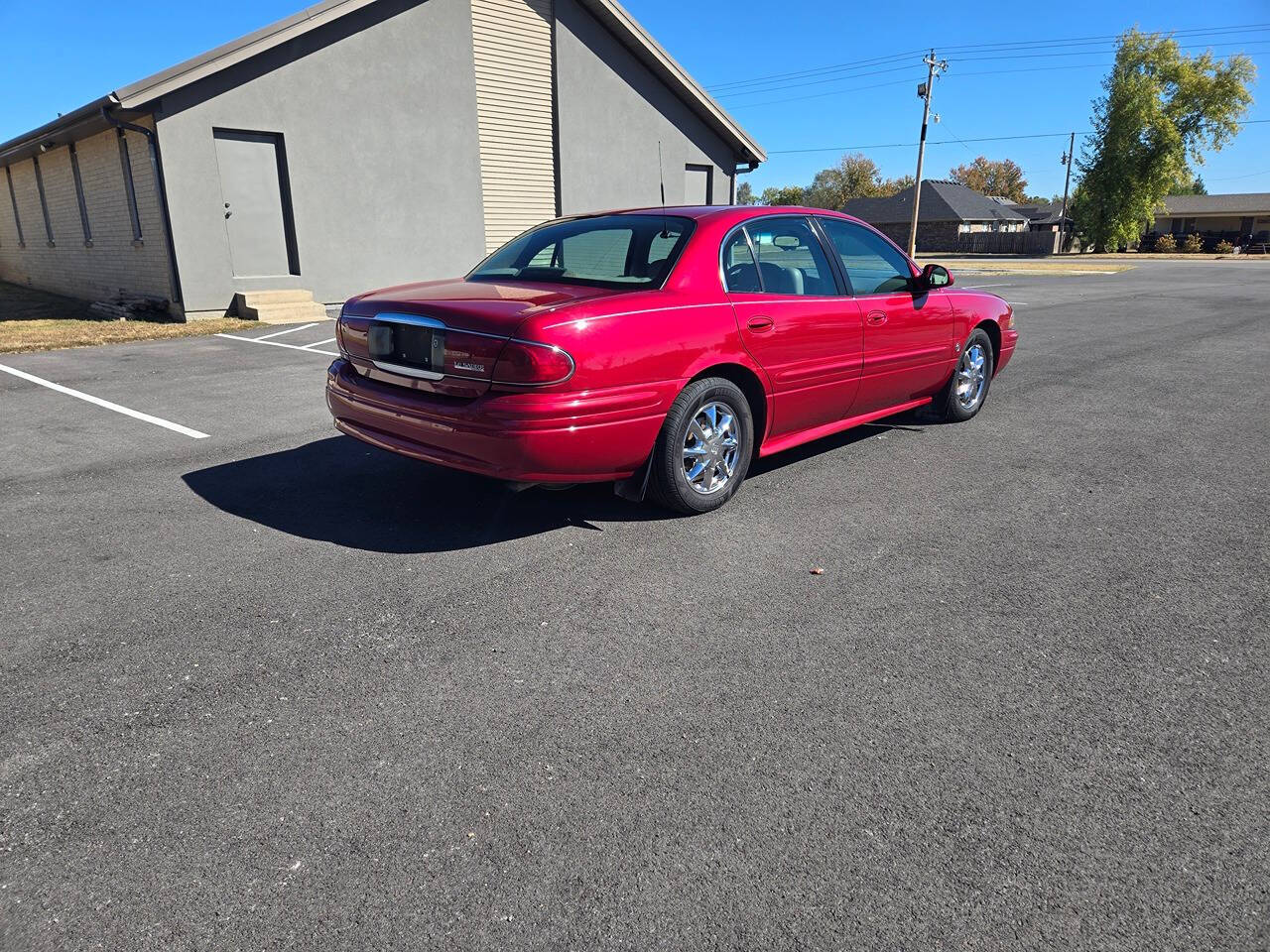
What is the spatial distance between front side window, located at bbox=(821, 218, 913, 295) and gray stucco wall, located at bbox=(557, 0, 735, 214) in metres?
14.1

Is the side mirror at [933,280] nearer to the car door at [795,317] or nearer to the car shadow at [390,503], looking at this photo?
the car door at [795,317]

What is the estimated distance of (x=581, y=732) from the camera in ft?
8.74

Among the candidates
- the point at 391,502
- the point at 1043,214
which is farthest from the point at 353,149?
the point at 1043,214

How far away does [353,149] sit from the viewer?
15492 millimetres

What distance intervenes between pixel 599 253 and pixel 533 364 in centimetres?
120

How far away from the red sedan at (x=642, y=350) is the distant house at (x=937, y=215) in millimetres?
65378

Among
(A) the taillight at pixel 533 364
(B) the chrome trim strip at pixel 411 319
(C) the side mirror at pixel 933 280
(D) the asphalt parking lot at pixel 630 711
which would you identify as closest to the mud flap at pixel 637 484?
(D) the asphalt parking lot at pixel 630 711

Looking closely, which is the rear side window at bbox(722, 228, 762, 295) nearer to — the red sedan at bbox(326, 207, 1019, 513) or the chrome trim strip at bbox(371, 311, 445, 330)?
the red sedan at bbox(326, 207, 1019, 513)

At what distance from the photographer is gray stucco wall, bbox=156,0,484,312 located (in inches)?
535

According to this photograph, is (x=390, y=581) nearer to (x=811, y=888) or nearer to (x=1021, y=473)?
(x=811, y=888)

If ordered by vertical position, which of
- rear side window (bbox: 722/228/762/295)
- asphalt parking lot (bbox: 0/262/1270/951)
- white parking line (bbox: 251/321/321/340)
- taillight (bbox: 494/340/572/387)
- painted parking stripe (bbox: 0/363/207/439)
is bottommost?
asphalt parking lot (bbox: 0/262/1270/951)

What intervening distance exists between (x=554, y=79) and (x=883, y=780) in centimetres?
1857

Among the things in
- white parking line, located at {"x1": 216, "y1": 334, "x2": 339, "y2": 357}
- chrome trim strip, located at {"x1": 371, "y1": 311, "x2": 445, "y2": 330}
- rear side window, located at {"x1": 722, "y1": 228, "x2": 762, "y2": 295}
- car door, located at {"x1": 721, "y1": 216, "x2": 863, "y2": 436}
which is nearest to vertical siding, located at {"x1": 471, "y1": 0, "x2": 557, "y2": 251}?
white parking line, located at {"x1": 216, "y1": 334, "x2": 339, "y2": 357}

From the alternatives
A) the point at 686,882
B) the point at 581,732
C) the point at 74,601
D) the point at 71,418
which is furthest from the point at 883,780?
the point at 71,418
